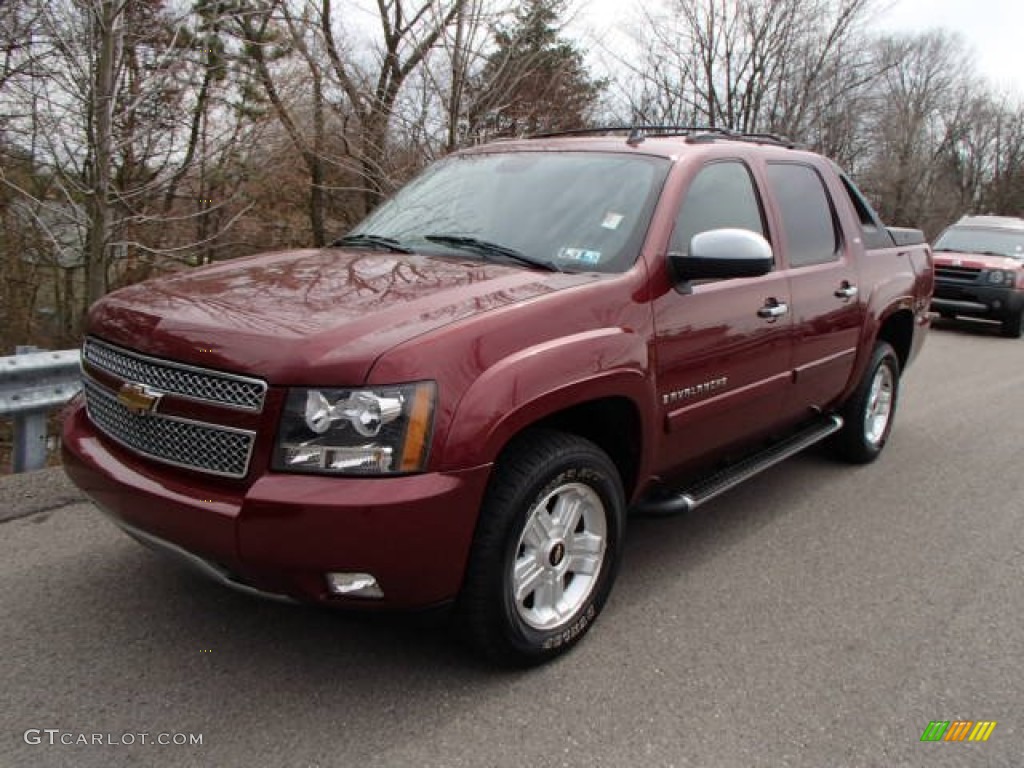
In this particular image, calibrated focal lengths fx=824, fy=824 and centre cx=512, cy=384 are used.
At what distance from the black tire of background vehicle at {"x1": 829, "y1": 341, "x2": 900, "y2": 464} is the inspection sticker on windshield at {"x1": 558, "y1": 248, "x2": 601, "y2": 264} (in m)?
2.60

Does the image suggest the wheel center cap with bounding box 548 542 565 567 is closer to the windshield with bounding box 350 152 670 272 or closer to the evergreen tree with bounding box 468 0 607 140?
the windshield with bounding box 350 152 670 272

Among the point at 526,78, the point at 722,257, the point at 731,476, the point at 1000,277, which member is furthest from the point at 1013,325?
the point at 722,257

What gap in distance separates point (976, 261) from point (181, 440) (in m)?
13.0

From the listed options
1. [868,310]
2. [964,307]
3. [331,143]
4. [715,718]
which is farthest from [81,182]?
[964,307]

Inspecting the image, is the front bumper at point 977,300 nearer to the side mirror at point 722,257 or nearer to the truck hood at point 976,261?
the truck hood at point 976,261

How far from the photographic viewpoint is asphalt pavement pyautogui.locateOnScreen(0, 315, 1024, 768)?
2445mm

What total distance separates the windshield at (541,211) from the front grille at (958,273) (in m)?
10.9

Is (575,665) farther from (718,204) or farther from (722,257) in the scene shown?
(718,204)

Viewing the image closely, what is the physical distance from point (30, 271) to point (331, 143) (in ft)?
15.2

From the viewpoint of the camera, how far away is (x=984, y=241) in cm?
1352

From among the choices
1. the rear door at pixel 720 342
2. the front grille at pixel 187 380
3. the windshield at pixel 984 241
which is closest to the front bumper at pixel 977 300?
the windshield at pixel 984 241

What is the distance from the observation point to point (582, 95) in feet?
54.9

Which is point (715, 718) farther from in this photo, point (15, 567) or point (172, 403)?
point (15, 567)

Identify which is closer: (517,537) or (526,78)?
(517,537)
